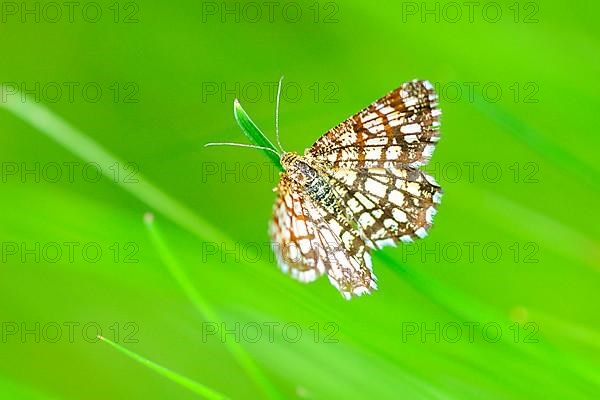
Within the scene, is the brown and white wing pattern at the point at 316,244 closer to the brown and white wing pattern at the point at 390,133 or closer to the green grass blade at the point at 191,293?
the brown and white wing pattern at the point at 390,133

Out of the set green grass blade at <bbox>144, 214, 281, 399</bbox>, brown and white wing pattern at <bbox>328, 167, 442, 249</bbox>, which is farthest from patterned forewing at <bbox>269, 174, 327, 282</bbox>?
green grass blade at <bbox>144, 214, 281, 399</bbox>

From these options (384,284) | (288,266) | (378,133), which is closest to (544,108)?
(384,284)

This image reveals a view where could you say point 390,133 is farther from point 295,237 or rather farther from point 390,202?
point 295,237

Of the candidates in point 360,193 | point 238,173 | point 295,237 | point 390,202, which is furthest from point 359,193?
point 238,173

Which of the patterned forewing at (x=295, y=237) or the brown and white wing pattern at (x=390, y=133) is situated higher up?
the brown and white wing pattern at (x=390, y=133)

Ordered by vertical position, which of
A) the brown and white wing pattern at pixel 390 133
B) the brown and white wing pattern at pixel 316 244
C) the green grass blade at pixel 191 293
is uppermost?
the brown and white wing pattern at pixel 390 133

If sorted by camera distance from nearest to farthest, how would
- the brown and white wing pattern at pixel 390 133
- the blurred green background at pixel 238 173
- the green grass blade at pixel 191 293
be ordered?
the green grass blade at pixel 191 293 < the brown and white wing pattern at pixel 390 133 < the blurred green background at pixel 238 173

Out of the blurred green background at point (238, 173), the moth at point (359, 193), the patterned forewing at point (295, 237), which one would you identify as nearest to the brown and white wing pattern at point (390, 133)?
the moth at point (359, 193)
